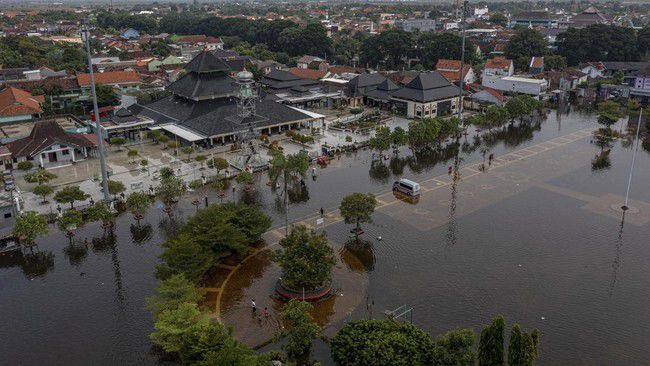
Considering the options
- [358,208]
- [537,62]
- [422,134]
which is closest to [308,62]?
[537,62]

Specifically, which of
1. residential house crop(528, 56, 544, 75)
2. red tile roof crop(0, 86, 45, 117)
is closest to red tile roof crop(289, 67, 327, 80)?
residential house crop(528, 56, 544, 75)

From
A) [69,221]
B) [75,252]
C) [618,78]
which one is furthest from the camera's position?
[618,78]

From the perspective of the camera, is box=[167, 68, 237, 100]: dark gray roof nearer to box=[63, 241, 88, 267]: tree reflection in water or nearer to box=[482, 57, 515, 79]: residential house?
box=[63, 241, 88, 267]: tree reflection in water

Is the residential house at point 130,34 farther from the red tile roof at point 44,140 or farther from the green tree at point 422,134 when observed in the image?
the green tree at point 422,134

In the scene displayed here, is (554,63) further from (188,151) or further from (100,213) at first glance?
(100,213)

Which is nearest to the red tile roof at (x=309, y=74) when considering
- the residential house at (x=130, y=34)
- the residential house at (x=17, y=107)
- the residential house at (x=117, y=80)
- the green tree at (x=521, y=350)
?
the residential house at (x=117, y=80)

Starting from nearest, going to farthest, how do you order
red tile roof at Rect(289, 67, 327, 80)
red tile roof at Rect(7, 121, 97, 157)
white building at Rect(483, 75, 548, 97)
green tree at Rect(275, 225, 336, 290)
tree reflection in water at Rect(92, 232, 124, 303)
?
green tree at Rect(275, 225, 336, 290), tree reflection in water at Rect(92, 232, 124, 303), red tile roof at Rect(7, 121, 97, 157), white building at Rect(483, 75, 548, 97), red tile roof at Rect(289, 67, 327, 80)
